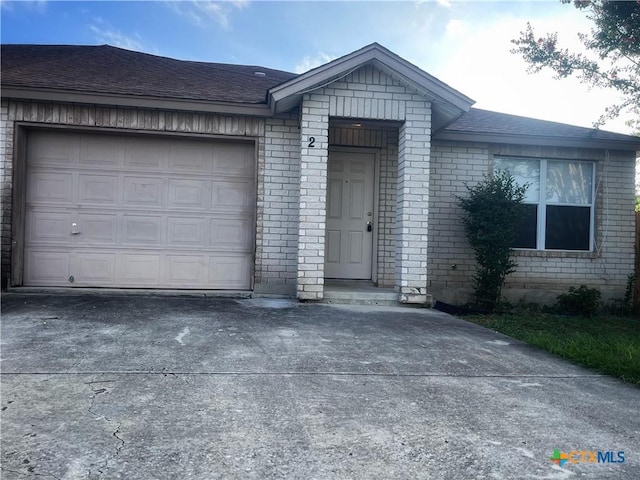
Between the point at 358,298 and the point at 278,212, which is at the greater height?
the point at 278,212

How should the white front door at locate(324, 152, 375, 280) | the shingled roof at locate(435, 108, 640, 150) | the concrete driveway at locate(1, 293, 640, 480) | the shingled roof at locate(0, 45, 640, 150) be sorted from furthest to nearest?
the white front door at locate(324, 152, 375, 280), the shingled roof at locate(435, 108, 640, 150), the shingled roof at locate(0, 45, 640, 150), the concrete driveway at locate(1, 293, 640, 480)

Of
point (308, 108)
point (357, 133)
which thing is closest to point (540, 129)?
point (357, 133)

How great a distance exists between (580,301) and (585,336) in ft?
9.07

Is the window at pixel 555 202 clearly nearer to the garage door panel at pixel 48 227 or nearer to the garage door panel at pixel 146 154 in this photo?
the garage door panel at pixel 146 154

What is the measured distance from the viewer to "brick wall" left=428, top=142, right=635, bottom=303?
848 centimetres

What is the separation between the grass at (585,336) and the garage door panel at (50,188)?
22.0ft

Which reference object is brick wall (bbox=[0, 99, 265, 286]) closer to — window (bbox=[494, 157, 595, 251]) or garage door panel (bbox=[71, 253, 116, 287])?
garage door panel (bbox=[71, 253, 116, 287])

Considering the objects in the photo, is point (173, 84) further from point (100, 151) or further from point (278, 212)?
point (278, 212)

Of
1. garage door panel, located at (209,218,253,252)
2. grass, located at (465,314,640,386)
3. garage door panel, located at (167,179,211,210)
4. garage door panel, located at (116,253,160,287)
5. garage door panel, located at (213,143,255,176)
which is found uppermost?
garage door panel, located at (213,143,255,176)

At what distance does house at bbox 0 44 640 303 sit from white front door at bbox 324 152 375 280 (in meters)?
0.03

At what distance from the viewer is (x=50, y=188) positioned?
7406 mm

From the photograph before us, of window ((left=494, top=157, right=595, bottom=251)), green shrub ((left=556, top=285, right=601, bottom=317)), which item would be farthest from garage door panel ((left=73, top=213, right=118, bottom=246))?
green shrub ((left=556, top=285, right=601, bottom=317))

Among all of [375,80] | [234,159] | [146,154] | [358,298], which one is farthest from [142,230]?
[375,80]

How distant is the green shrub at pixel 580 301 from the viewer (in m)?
8.17
